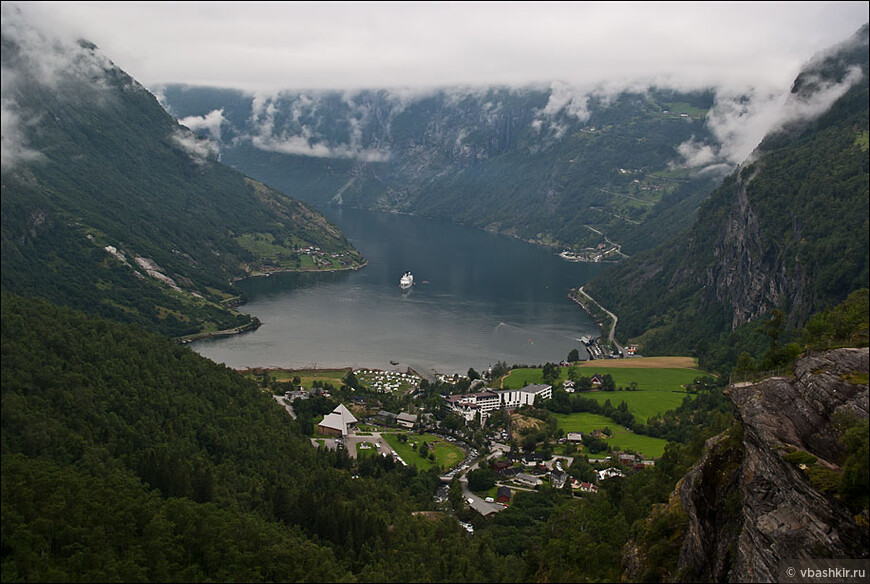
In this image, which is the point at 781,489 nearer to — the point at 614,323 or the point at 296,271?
the point at 614,323

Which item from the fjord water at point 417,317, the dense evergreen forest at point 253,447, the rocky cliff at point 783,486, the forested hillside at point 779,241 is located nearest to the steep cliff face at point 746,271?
the forested hillside at point 779,241

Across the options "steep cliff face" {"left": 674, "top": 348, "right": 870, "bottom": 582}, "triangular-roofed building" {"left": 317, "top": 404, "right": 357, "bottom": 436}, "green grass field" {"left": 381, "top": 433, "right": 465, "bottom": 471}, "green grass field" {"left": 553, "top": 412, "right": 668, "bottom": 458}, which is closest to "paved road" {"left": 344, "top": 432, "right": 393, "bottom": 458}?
"green grass field" {"left": 381, "top": 433, "right": 465, "bottom": 471}

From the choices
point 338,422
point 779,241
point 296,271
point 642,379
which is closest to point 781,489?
point 338,422

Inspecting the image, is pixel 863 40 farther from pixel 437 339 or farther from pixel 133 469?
pixel 133 469

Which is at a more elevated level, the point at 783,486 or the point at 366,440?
the point at 783,486

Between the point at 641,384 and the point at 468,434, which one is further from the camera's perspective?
the point at 641,384

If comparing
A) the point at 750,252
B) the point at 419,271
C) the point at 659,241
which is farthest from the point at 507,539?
the point at 659,241
